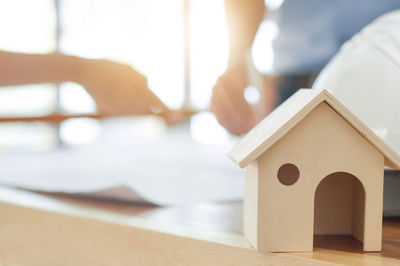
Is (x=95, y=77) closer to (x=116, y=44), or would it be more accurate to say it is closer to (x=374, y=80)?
(x=374, y=80)

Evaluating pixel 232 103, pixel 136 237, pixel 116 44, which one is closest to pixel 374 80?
pixel 136 237

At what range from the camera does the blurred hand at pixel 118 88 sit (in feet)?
3.79

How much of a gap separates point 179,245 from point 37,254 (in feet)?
0.96

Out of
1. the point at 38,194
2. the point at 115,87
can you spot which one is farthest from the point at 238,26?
the point at 38,194

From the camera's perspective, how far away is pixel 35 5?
2.43 m

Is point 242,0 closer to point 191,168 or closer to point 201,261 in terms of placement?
point 191,168

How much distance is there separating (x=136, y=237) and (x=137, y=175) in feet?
1.46

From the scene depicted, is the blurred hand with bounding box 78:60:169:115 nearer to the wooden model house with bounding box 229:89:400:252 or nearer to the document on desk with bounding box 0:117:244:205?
the document on desk with bounding box 0:117:244:205

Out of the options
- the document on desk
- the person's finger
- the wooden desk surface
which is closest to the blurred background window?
the document on desk

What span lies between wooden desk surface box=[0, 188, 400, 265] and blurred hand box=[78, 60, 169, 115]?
42 centimetres

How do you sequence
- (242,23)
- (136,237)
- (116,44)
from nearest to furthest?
(136,237), (242,23), (116,44)

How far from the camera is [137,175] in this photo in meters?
1.05

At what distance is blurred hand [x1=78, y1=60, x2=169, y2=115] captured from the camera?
1155 mm

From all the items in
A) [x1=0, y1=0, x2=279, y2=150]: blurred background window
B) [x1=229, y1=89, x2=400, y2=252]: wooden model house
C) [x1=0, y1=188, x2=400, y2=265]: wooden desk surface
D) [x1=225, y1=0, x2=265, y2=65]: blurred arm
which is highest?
[x1=0, y1=0, x2=279, y2=150]: blurred background window
